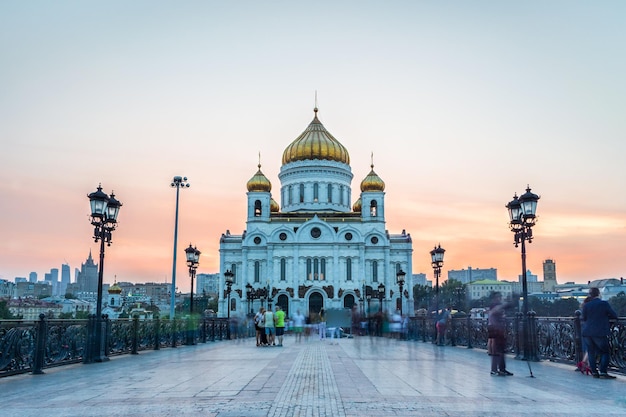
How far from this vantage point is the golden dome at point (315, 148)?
75.9m

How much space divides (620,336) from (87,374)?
12.1 metres

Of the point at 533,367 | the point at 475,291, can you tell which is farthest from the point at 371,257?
the point at 475,291

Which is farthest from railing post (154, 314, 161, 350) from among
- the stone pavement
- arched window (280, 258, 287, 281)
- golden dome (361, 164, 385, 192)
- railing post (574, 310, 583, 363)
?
golden dome (361, 164, 385, 192)

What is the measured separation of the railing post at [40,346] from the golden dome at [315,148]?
2467 inches

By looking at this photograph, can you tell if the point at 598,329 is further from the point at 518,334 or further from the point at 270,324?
the point at 270,324

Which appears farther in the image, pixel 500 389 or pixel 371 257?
pixel 371 257

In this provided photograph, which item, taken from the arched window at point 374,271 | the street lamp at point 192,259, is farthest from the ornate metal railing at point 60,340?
the arched window at point 374,271

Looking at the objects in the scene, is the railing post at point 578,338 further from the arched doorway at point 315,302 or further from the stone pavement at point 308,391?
the arched doorway at point 315,302

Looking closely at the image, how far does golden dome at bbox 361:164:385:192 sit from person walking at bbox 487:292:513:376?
6005cm

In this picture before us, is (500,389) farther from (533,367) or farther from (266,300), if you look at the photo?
(266,300)

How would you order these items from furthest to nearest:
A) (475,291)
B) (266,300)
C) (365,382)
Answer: (475,291)
(266,300)
(365,382)

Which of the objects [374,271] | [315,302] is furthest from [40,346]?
[374,271]

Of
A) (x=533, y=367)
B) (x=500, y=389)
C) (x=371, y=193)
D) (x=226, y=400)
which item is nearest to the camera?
(x=226, y=400)

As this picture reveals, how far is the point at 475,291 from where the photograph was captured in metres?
194
